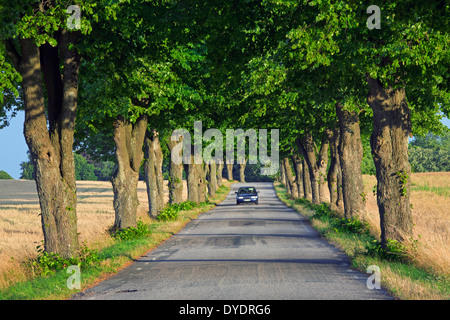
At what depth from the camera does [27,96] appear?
14.2 meters

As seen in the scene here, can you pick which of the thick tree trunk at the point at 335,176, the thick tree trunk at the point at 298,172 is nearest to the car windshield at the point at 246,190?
the thick tree trunk at the point at 298,172

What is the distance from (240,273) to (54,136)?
229 inches

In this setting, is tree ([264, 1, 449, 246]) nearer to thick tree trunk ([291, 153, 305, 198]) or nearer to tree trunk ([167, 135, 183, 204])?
tree trunk ([167, 135, 183, 204])

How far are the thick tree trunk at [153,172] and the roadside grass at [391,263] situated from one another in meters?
10.2

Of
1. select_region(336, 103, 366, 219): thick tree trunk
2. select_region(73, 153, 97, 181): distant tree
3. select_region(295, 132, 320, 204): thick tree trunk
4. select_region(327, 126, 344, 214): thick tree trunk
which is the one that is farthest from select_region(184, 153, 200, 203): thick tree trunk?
select_region(73, 153, 97, 181): distant tree

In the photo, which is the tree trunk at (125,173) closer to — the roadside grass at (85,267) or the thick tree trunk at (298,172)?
the roadside grass at (85,267)

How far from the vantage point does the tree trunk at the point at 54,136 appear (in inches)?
561

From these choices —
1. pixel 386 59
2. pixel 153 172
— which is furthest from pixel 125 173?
pixel 386 59

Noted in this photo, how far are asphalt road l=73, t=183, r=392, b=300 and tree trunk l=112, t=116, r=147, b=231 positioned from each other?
2.25 m

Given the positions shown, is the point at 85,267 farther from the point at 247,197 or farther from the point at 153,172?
the point at 247,197

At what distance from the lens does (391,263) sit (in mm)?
13984


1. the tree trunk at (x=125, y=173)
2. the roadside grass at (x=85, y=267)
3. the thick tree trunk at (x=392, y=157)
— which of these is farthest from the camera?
the tree trunk at (x=125, y=173)

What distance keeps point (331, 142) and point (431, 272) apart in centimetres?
2289

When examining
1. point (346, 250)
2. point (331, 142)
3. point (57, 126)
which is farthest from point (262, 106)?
point (57, 126)
